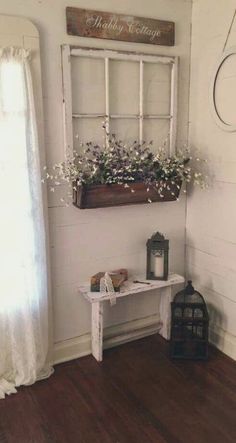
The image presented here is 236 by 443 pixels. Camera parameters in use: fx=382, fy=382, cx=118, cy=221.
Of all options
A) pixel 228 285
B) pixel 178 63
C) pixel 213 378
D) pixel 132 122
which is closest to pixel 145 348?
pixel 213 378

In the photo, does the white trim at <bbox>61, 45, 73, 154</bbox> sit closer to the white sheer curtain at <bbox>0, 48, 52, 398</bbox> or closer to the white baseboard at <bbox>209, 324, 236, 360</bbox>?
the white sheer curtain at <bbox>0, 48, 52, 398</bbox>

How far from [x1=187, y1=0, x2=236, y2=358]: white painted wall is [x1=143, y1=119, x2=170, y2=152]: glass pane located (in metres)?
0.21

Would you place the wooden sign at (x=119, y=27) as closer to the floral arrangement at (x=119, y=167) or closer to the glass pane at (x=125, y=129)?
the glass pane at (x=125, y=129)

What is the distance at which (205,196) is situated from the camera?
267 cm

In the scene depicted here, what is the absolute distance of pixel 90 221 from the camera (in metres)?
2.49

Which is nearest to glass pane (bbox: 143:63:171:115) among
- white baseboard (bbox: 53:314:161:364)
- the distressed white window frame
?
the distressed white window frame

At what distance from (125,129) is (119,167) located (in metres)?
0.32

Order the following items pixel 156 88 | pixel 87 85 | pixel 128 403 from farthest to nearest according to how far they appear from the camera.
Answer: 1. pixel 156 88
2. pixel 87 85
3. pixel 128 403

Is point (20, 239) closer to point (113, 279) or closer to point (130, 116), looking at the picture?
Answer: point (113, 279)

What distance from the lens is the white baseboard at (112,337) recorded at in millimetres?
2533

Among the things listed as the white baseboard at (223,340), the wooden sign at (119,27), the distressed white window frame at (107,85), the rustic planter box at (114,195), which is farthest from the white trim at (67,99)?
the white baseboard at (223,340)

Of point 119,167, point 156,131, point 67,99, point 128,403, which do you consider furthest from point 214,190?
point 128,403

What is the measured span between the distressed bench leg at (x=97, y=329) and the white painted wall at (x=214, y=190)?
2.71ft

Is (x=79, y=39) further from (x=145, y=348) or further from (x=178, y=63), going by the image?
(x=145, y=348)
